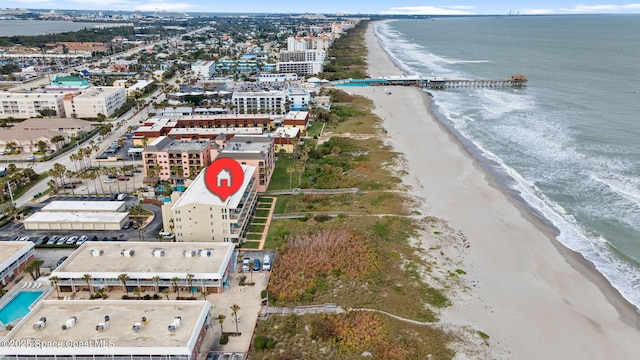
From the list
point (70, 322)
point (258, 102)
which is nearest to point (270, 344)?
point (70, 322)

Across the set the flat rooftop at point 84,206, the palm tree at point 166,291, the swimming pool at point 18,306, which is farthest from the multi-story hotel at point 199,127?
the palm tree at point 166,291

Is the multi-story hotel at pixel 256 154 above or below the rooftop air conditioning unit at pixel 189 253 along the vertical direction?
above

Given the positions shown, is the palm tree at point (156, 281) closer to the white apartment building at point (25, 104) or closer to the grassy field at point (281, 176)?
the grassy field at point (281, 176)

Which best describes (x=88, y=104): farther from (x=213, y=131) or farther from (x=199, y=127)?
(x=213, y=131)

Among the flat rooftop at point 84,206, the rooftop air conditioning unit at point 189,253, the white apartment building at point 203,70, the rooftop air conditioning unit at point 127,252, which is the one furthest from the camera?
the white apartment building at point 203,70

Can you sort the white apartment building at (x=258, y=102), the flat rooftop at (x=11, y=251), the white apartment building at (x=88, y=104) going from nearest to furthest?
1. the flat rooftop at (x=11, y=251)
2. the white apartment building at (x=88, y=104)
3. the white apartment building at (x=258, y=102)

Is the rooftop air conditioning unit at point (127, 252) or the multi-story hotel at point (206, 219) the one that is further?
the multi-story hotel at point (206, 219)

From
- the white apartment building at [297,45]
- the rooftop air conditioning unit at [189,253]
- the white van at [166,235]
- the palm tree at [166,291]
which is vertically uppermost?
the white apartment building at [297,45]
